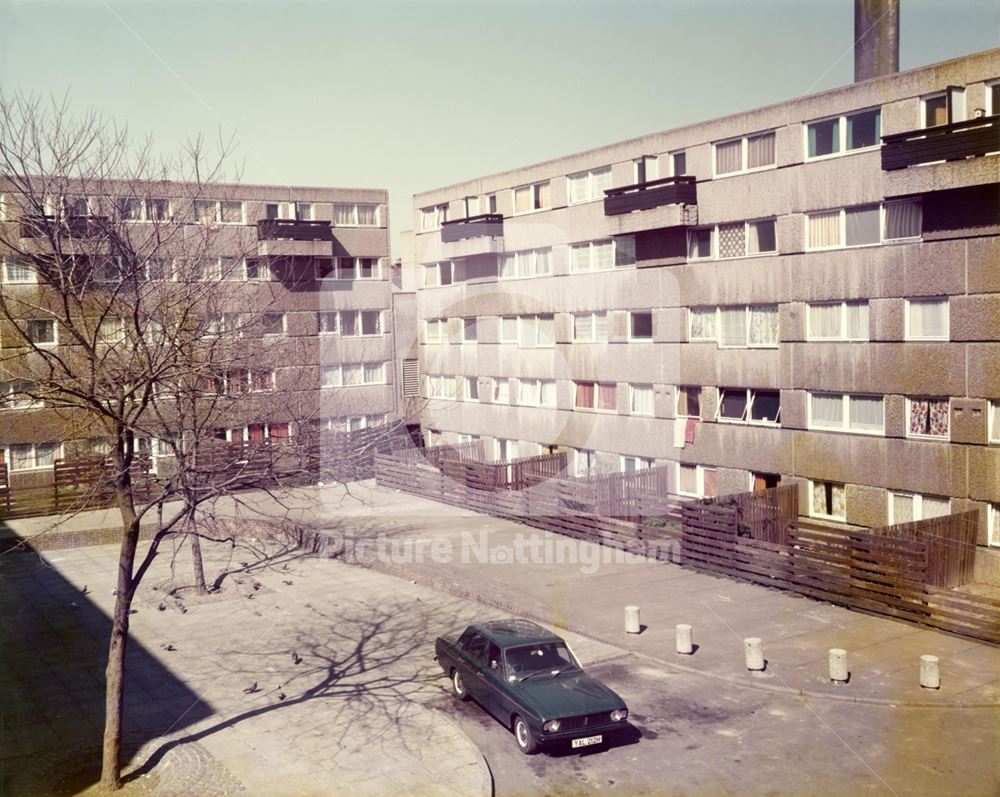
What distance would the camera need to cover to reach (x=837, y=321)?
950 inches

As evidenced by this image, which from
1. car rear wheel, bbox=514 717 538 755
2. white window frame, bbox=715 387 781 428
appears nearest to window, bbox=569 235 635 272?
white window frame, bbox=715 387 781 428

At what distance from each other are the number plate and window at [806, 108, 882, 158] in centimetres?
1697

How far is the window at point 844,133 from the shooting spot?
23016mm

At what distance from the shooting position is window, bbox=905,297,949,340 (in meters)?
21.6

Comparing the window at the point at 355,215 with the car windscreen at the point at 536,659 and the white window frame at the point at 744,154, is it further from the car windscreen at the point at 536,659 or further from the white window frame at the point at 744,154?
the car windscreen at the point at 536,659

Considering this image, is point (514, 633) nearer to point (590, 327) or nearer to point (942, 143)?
point (942, 143)

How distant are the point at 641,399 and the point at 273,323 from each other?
40.3 ft

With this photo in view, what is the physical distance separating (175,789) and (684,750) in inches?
277

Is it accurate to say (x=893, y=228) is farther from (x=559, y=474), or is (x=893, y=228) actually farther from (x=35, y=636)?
(x=35, y=636)

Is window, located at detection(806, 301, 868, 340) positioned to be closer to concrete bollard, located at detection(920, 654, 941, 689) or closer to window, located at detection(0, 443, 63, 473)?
concrete bollard, located at detection(920, 654, 941, 689)

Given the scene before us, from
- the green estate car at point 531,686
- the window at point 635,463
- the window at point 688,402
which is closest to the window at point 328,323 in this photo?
the window at point 635,463

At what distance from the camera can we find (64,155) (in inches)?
534

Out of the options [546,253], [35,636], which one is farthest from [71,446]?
[546,253]

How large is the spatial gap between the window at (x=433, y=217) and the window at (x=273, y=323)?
8570mm
